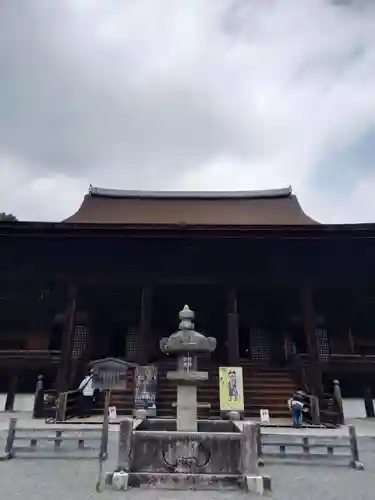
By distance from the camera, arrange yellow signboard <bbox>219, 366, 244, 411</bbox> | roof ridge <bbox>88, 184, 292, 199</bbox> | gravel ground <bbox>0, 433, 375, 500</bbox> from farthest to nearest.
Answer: roof ridge <bbox>88, 184, 292, 199</bbox>, yellow signboard <bbox>219, 366, 244, 411</bbox>, gravel ground <bbox>0, 433, 375, 500</bbox>

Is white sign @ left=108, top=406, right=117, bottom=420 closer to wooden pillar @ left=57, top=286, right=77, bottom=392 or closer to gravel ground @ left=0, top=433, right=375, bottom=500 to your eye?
wooden pillar @ left=57, top=286, right=77, bottom=392

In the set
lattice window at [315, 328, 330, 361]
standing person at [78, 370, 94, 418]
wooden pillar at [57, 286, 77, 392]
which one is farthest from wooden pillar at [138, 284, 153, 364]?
lattice window at [315, 328, 330, 361]

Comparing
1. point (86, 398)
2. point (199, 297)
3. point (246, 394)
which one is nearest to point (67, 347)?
point (86, 398)

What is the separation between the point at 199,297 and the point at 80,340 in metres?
5.85

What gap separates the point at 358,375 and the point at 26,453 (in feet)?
44.7

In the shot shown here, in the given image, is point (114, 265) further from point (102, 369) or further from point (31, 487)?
point (31, 487)

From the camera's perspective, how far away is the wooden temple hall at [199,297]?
49.0 feet

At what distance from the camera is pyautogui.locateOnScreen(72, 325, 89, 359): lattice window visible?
17.2m

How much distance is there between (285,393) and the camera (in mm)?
14250

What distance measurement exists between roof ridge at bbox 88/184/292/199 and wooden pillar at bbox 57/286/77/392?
10676 millimetres

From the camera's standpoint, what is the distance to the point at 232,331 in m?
14.8

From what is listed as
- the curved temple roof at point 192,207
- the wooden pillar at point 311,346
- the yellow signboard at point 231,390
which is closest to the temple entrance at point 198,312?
the curved temple roof at point 192,207

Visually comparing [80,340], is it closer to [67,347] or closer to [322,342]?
[67,347]

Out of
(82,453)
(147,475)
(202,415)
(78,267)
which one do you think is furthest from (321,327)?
(147,475)
